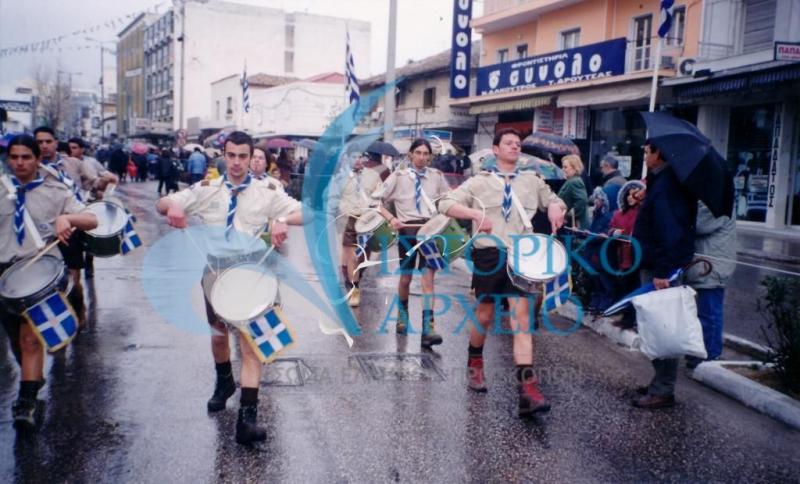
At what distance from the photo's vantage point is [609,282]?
7.36 meters

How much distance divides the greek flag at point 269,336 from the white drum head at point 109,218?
2702 millimetres

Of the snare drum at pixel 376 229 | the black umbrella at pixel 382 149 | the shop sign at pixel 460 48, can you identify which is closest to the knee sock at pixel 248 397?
the snare drum at pixel 376 229

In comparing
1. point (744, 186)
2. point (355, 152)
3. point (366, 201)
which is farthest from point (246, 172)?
point (744, 186)

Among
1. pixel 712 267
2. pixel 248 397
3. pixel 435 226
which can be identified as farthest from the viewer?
pixel 435 226

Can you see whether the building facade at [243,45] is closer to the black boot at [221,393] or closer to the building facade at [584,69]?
the building facade at [584,69]

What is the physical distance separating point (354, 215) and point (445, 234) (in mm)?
2058

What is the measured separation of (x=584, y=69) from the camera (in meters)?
21.2

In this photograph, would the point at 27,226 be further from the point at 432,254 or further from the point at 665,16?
the point at 665,16

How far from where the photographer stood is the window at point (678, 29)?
2002 cm

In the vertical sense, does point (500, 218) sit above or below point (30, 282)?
above

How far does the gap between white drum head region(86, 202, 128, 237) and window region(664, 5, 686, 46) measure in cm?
1808

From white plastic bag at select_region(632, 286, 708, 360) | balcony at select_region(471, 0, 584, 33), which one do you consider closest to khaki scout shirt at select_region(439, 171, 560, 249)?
white plastic bag at select_region(632, 286, 708, 360)

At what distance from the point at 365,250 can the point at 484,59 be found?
73.7 feet

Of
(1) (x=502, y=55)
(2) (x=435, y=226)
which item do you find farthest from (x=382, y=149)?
(1) (x=502, y=55)
